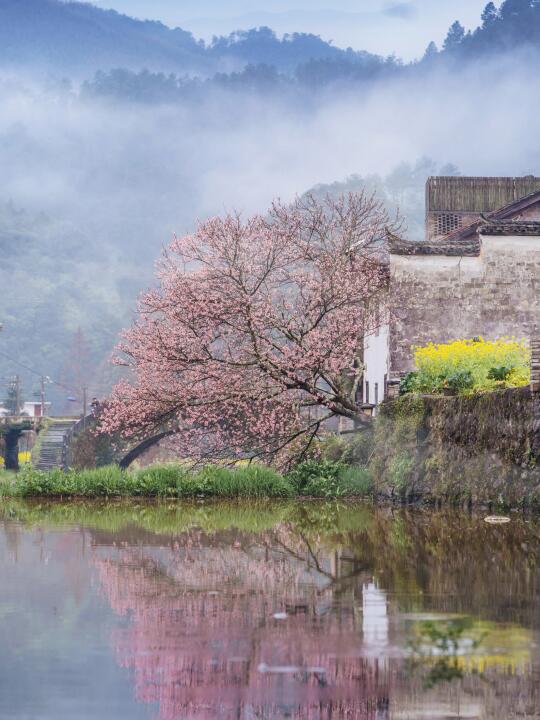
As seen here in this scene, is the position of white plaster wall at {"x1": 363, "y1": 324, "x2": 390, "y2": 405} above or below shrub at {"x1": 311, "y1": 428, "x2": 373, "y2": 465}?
above

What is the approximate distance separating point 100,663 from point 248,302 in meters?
23.2

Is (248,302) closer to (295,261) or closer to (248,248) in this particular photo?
(248,248)

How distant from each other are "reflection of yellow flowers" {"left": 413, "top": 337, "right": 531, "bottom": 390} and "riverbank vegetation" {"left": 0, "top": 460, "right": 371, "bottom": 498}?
10.5 ft

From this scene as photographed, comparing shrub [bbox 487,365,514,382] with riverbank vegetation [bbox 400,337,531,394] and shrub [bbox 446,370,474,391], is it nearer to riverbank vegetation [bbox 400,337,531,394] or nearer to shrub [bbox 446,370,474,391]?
riverbank vegetation [bbox 400,337,531,394]

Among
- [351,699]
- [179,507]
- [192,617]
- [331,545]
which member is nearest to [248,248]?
[179,507]

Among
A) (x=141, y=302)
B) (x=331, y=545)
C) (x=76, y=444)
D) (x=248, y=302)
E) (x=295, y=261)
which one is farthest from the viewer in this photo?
(x=76, y=444)

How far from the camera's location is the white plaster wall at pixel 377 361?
40.1 m

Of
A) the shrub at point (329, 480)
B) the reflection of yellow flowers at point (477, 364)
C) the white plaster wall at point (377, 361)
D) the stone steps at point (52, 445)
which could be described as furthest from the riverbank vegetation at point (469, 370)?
the stone steps at point (52, 445)

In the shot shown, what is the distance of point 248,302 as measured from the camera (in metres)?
30.8

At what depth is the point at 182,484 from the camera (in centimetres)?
2970

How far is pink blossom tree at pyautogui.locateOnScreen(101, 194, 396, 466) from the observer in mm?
31484

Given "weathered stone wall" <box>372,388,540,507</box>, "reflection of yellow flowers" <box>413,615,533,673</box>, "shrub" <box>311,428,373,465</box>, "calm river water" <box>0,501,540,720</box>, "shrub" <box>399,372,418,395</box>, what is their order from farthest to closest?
1. "shrub" <box>311,428,373,465</box>
2. "shrub" <box>399,372,418,395</box>
3. "weathered stone wall" <box>372,388,540,507</box>
4. "reflection of yellow flowers" <box>413,615,533,673</box>
5. "calm river water" <box>0,501,540,720</box>

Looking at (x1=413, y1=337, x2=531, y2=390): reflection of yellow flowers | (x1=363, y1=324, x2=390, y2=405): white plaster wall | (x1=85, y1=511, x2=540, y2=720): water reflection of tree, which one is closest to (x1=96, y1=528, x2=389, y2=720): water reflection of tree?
(x1=85, y1=511, x2=540, y2=720): water reflection of tree

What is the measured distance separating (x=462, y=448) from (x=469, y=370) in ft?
8.84
